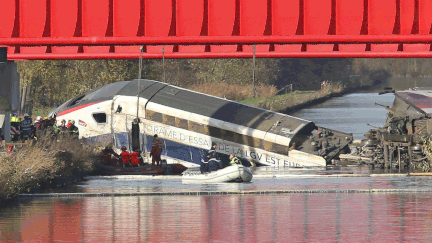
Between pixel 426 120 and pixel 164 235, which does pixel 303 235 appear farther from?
pixel 426 120

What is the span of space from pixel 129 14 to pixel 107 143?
62.6 ft

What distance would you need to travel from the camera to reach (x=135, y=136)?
45469mm

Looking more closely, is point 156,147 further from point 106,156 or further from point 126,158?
point 106,156

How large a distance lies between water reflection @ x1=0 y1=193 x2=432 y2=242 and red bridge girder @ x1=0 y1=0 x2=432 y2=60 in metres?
4.75

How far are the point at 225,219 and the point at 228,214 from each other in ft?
3.65

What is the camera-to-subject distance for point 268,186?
32.8 m

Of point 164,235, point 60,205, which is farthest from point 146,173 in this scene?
point 164,235

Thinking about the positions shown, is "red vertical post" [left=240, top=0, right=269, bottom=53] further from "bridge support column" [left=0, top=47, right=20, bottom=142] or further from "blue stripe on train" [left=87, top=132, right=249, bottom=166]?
"blue stripe on train" [left=87, top=132, right=249, bottom=166]

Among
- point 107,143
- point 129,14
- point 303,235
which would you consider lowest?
point 303,235

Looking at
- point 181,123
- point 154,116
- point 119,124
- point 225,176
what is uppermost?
point 154,116

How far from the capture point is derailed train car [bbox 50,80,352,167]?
144 feet

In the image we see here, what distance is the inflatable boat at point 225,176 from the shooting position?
33.9 m

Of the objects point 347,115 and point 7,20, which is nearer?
A: point 7,20

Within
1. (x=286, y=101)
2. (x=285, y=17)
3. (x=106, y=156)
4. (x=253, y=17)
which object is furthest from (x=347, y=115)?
(x=253, y=17)
